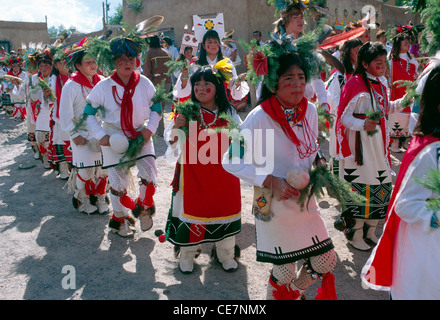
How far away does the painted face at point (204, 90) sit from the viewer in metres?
3.71

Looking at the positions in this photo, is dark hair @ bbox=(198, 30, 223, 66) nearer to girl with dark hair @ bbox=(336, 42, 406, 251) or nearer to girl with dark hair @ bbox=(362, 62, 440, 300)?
girl with dark hair @ bbox=(336, 42, 406, 251)

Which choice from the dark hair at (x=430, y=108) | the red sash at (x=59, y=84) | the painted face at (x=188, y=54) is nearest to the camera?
the dark hair at (x=430, y=108)

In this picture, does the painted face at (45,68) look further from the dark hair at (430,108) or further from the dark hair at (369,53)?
the dark hair at (430,108)

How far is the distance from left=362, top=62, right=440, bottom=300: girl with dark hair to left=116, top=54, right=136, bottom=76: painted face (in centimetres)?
295

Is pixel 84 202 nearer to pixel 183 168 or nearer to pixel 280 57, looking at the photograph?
pixel 183 168

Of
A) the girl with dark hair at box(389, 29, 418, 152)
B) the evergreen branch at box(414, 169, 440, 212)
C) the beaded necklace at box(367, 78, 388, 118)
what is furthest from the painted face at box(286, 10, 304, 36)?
the evergreen branch at box(414, 169, 440, 212)

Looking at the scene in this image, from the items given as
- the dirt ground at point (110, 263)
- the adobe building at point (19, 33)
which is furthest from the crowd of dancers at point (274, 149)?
the adobe building at point (19, 33)

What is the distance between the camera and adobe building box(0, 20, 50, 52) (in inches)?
1007

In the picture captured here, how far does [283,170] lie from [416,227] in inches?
35.0

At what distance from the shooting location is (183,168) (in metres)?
3.83

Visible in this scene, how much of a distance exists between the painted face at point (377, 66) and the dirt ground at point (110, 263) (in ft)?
5.92

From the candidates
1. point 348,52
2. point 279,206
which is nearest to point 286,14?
point 348,52

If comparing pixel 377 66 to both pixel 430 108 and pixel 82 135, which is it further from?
pixel 82 135

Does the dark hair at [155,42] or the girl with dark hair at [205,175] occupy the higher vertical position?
the dark hair at [155,42]
